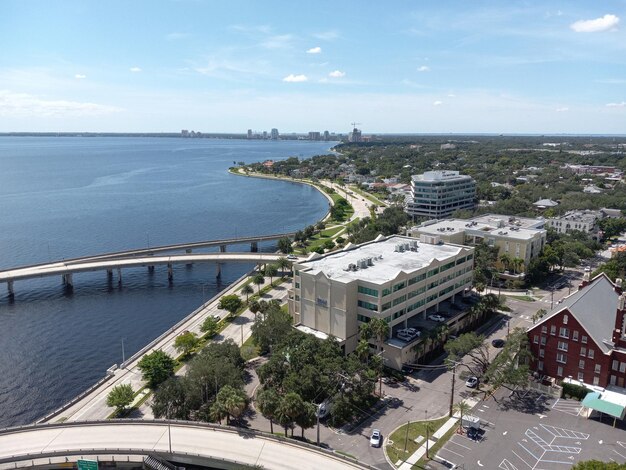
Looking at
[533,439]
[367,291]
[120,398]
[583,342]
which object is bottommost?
[533,439]

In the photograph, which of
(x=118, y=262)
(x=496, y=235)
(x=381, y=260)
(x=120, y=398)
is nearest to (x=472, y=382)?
(x=381, y=260)

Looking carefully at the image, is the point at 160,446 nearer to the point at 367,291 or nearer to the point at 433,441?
the point at 433,441

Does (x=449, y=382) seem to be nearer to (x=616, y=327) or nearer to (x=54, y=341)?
(x=616, y=327)

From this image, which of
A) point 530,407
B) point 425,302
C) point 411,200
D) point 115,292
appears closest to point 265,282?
point 115,292

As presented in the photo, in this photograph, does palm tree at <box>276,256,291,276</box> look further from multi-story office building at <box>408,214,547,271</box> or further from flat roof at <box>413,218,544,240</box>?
flat roof at <box>413,218,544,240</box>

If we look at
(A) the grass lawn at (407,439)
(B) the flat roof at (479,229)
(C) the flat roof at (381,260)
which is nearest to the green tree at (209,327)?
(C) the flat roof at (381,260)

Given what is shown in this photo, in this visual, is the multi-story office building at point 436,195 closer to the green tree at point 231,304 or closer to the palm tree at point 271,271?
the palm tree at point 271,271

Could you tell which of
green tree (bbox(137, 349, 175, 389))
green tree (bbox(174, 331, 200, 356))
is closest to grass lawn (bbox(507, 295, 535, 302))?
green tree (bbox(174, 331, 200, 356))
